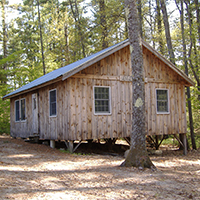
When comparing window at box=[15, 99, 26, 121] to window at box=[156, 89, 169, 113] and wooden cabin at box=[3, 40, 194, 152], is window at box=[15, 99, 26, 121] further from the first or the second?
window at box=[156, 89, 169, 113]

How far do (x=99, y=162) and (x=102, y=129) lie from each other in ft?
8.56

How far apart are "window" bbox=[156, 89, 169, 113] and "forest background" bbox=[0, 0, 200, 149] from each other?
11.9 feet

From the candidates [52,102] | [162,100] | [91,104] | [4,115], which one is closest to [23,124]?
[52,102]

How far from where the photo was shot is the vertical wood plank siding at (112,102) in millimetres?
12312

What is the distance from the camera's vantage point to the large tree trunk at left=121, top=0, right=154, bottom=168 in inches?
349

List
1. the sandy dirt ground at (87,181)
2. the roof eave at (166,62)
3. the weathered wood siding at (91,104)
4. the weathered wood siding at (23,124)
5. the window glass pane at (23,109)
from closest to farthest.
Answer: the sandy dirt ground at (87,181), the weathered wood siding at (91,104), the roof eave at (166,62), the weathered wood siding at (23,124), the window glass pane at (23,109)

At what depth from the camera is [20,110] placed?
18469 millimetres

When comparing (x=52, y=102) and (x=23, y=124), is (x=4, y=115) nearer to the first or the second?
(x=23, y=124)

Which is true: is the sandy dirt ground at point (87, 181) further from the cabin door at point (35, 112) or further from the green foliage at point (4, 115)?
the green foliage at point (4, 115)

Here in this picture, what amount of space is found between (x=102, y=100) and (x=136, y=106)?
406 cm

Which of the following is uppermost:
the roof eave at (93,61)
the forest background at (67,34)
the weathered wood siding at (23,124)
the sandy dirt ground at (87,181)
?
the forest background at (67,34)

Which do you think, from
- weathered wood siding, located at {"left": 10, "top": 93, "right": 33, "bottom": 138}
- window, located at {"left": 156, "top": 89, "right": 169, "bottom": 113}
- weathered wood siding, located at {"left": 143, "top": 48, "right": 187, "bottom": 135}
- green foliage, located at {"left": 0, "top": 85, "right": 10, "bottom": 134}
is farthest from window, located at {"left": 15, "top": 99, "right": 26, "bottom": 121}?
window, located at {"left": 156, "top": 89, "right": 169, "bottom": 113}

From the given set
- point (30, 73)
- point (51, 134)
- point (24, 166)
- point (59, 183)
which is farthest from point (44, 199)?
point (30, 73)

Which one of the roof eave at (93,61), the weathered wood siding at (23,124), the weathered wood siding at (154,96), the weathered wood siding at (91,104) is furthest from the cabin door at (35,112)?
the weathered wood siding at (154,96)
